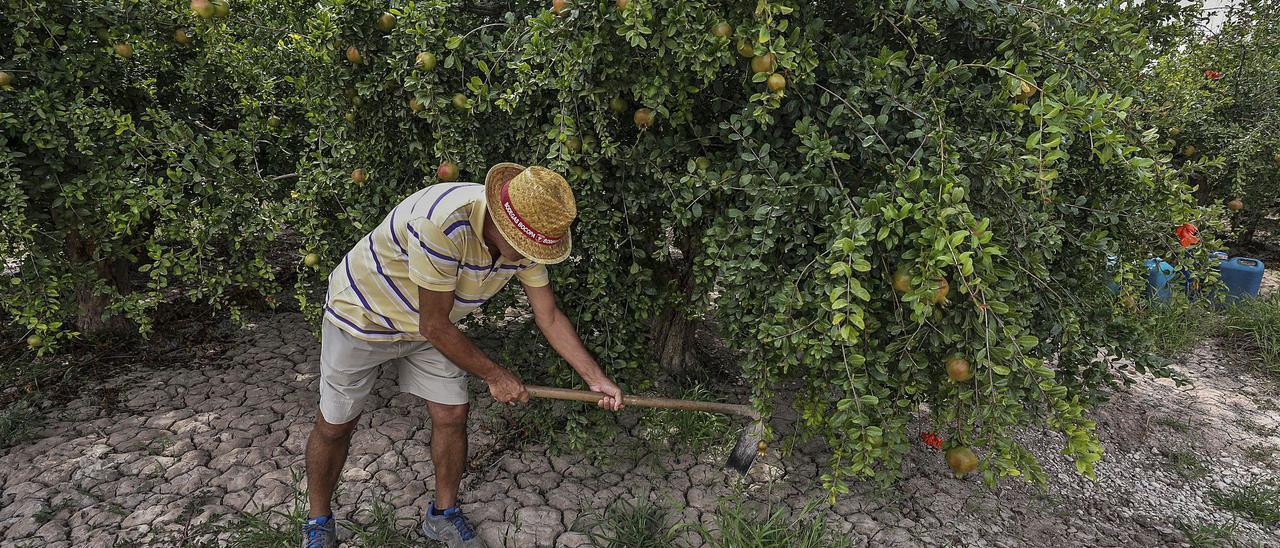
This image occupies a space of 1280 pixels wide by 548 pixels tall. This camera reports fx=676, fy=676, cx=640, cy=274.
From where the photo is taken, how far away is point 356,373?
2.33 m

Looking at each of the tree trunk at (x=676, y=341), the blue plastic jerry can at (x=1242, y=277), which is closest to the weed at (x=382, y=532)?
the tree trunk at (x=676, y=341)

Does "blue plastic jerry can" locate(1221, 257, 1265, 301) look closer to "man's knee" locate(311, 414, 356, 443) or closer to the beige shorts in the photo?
the beige shorts

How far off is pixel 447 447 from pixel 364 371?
41 centimetres

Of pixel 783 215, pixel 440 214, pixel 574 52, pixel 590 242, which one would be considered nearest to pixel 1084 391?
pixel 783 215

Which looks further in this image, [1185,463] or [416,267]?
[1185,463]

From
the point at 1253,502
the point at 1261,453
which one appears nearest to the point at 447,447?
the point at 1253,502

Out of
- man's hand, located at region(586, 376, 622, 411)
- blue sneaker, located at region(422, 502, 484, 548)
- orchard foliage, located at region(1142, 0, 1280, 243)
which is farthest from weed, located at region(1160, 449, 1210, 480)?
blue sneaker, located at region(422, 502, 484, 548)

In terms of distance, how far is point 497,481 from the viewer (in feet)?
9.46

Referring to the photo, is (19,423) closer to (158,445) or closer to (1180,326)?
(158,445)

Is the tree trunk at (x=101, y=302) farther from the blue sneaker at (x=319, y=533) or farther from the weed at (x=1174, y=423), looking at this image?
the weed at (x=1174, y=423)

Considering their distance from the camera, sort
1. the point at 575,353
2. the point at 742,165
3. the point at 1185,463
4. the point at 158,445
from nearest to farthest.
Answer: the point at 742,165 < the point at 575,353 < the point at 158,445 < the point at 1185,463

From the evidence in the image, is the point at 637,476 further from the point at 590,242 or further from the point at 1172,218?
the point at 1172,218

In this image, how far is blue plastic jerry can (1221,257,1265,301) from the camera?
17.0 ft

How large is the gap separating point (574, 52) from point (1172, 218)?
2.01 m
